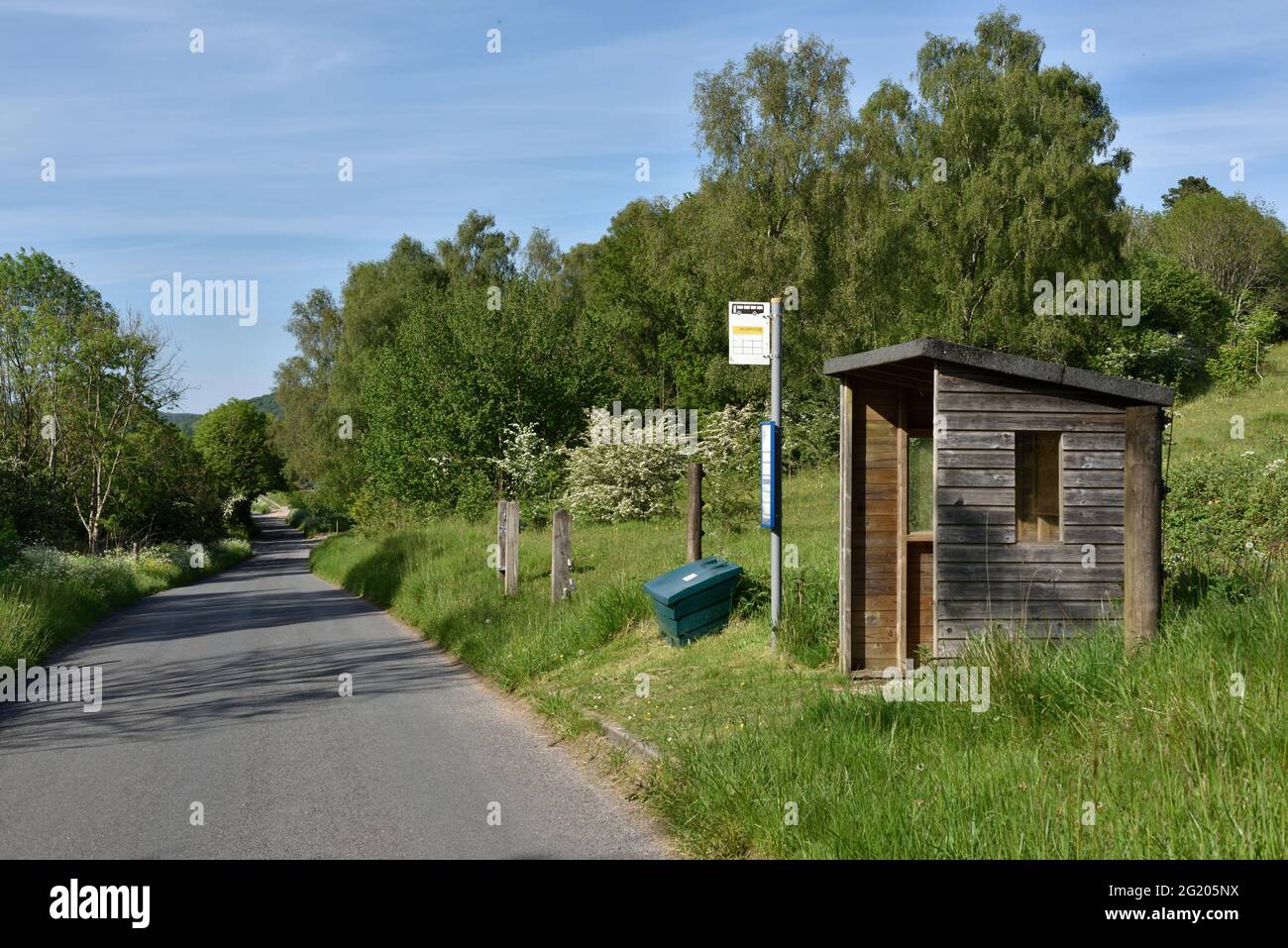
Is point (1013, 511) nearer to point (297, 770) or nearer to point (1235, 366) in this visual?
point (297, 770)

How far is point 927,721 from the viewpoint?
695 cm

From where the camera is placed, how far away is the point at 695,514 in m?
13.2

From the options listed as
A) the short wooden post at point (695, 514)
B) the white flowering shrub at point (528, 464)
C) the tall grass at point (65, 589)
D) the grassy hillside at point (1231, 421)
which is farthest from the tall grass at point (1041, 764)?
the white flowering shrub at point (528, 464)

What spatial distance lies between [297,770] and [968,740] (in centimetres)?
463

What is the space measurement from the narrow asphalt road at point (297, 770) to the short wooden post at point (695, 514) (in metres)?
2.87

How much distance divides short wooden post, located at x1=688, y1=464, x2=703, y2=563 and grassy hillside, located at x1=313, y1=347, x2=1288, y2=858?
1.29 meters

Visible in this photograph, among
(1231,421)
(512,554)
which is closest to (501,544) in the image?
(512,554)

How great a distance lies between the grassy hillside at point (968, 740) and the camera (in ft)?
16.1

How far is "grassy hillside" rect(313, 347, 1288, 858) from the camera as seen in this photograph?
16.1 feet

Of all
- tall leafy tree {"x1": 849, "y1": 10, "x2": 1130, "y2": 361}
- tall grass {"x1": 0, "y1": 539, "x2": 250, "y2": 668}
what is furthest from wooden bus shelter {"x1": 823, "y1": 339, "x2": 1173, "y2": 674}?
tall leafy tree {"x1": 849, "y1": 10, "x2": 1130, "y2": 361}

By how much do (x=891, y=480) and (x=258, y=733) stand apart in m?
5.85

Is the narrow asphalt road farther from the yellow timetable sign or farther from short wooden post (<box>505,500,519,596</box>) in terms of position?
the yellow timetable sign
